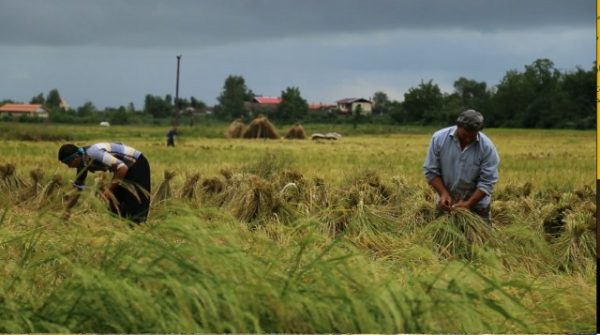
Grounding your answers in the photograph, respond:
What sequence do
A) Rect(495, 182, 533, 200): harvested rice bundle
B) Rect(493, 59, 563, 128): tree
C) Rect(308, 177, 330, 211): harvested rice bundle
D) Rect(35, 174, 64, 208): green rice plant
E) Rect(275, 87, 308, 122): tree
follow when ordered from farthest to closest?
Rect(275, 87, 308, 122): tree
Rect(493, 59, 563, 128): tree
Rect(495, 182, 533, 200): harvested rice bundle
Rect(35, 174, 64, 208): green rice plant
Rect(308, 177, 330, 211): harvested rice bundle

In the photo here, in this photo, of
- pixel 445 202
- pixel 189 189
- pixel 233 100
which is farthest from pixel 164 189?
pixel 233 100

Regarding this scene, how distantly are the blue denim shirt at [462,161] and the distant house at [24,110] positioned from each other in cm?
A: 531

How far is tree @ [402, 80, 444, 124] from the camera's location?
45.9 ft

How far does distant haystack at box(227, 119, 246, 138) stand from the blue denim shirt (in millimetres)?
25022

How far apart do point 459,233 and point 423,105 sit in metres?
9.08

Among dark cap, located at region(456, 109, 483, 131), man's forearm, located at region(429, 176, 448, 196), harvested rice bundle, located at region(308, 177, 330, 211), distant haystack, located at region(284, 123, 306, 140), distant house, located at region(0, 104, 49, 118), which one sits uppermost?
dark cap, located at region(456, 109, 483, 131)

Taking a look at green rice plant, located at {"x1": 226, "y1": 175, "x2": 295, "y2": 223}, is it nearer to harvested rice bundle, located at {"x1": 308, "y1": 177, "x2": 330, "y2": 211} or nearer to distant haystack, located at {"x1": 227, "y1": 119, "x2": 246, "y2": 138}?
harvested rice bundle, located at {"x1": 308, "y1": 177, "x2": 330, "y2": 211}

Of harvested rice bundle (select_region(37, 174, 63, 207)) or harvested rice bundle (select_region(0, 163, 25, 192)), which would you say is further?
harvested rice bundle (select_region(0, 163, 25, 192))

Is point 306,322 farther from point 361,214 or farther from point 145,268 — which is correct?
point 361,214

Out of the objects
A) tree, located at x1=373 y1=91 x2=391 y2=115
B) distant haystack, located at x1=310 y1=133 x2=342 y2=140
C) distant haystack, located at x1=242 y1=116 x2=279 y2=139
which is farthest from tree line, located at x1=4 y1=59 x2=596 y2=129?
distant haystack, located at x1=242 y1=116 x2=279 y2=139

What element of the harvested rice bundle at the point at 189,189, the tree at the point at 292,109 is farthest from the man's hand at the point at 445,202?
the tree at the point at 292,109

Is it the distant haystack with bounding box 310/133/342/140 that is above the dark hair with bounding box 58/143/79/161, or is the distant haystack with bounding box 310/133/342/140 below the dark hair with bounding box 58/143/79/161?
below

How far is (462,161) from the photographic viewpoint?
19.1 feet

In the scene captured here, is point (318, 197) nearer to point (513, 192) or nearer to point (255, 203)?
point (255, 203)
